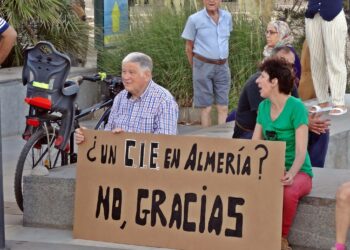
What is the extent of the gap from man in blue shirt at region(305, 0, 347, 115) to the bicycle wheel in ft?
11.3

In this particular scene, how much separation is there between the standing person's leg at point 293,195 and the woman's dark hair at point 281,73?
56 cm

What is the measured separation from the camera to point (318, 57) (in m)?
10.8

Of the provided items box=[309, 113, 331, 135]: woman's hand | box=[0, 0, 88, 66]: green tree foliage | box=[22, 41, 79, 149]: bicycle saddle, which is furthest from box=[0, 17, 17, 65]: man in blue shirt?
box=[0, 0, 88, 66]: green tree foliage

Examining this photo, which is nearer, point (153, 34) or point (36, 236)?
point (36, 236)

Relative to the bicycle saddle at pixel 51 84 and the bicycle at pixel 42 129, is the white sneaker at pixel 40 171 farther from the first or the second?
the bicycle saddle at pixel 51 84

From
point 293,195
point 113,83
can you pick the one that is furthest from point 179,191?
point 113,83

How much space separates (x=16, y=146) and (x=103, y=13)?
11.7 ft

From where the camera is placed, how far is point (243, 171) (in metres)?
6.77

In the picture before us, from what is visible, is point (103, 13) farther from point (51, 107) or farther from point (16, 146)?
point (51, 107)

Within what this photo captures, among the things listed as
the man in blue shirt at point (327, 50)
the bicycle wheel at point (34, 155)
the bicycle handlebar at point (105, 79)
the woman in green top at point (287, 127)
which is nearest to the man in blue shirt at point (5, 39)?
the bicycle wheel at point (34, 155)

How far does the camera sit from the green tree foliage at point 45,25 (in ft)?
43.4

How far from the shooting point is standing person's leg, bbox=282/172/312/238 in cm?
669

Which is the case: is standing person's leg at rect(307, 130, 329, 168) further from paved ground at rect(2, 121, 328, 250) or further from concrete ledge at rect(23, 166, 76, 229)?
concrete ledge at rect(23, 166, 76, 229)

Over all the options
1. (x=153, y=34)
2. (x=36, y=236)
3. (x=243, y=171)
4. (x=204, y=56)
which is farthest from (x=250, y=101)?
(x=153, y=34)
